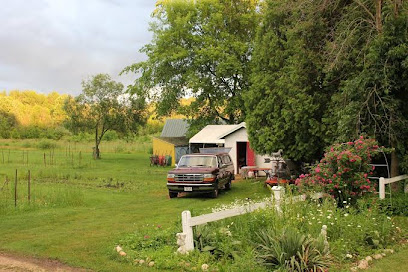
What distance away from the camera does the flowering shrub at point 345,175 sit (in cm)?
944

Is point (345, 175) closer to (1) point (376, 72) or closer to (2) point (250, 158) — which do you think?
(1) point (376, 72)

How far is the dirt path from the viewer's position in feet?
22.1

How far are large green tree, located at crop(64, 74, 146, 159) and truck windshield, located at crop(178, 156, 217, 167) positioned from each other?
77.6 feet

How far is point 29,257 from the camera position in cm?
754

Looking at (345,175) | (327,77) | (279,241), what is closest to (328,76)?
(327,77)

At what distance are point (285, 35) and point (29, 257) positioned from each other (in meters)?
→ 13.1

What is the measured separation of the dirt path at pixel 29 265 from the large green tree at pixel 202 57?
24372 mm

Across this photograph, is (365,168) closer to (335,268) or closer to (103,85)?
(335,268)

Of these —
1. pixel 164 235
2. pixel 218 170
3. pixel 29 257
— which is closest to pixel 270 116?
pixel 218 170

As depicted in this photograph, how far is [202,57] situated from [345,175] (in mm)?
23121

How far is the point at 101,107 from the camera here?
1570 inches

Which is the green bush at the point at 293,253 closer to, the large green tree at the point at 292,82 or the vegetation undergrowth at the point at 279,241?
the vegetation undergrowth at the point at 279,241

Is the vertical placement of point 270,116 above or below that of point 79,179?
above

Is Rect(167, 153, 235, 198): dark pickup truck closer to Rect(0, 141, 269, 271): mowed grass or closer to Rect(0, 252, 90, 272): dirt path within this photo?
Rect(0, 141, 269, 271): mowed grass
